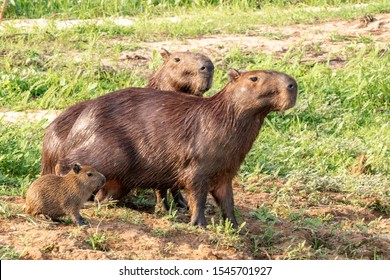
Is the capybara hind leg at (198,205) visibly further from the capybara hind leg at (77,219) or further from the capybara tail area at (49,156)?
the capybara tail area at (49,156)

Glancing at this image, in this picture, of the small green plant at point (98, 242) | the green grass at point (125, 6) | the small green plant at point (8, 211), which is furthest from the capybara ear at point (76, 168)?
the green grass at point (125, 6)

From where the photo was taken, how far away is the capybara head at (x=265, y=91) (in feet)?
21.9

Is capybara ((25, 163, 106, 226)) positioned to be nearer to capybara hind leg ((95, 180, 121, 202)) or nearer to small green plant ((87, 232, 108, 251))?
small green plant ((87, 232, 108, 251))

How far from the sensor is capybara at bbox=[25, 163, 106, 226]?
6.43 metres

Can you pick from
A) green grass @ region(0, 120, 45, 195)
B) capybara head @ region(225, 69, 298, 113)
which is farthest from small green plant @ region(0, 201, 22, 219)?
capybara head @ region(225, 69, 298, 113)

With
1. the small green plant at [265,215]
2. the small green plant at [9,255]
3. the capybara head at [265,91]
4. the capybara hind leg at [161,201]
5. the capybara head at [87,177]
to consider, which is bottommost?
the small green plant at [265,215]

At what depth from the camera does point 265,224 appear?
23.9 ft

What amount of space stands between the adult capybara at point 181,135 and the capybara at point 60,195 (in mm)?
376

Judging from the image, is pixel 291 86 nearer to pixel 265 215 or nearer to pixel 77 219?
pixel 265 215

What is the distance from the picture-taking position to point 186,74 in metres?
8.32

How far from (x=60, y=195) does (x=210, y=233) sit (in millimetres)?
939

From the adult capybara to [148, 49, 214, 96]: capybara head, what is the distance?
1112 millimetres
